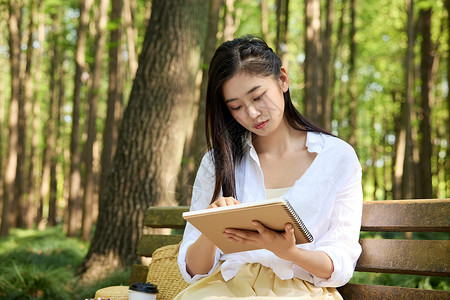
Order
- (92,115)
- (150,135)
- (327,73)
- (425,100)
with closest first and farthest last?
(150,135)
(92,115)
(425,100)
(327,73)

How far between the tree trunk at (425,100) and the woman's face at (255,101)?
899 cm

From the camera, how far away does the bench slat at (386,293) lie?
258 cm

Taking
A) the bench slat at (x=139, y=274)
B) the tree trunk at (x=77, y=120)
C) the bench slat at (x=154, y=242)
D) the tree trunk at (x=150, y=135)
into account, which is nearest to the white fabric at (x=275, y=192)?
the bench slat at (x=154, y=242)

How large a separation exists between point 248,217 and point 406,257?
3.65 ft

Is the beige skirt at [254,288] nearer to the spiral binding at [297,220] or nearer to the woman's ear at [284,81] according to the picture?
the spiral binding at [297,220]

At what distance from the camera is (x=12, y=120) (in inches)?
512

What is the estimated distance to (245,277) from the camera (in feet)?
8.30

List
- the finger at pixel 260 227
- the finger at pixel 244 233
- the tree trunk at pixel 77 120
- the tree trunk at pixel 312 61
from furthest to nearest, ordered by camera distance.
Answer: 1. the tree trunk at pixel 77 120
2. the tree trunk at pixel 312 61
3. the finger at pixel 244 233
4. the finger at pixel 260 227

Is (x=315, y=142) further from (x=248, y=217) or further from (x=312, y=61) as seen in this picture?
(x=312, y=61)

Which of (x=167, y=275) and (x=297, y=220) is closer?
(x=297, y=220)

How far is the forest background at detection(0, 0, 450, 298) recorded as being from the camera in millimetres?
5531

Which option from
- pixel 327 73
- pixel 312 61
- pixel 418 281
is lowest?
pixel 418 281

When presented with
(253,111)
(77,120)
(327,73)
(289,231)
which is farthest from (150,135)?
(77,120)

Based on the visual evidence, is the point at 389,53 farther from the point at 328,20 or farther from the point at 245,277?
the point at 245,277
